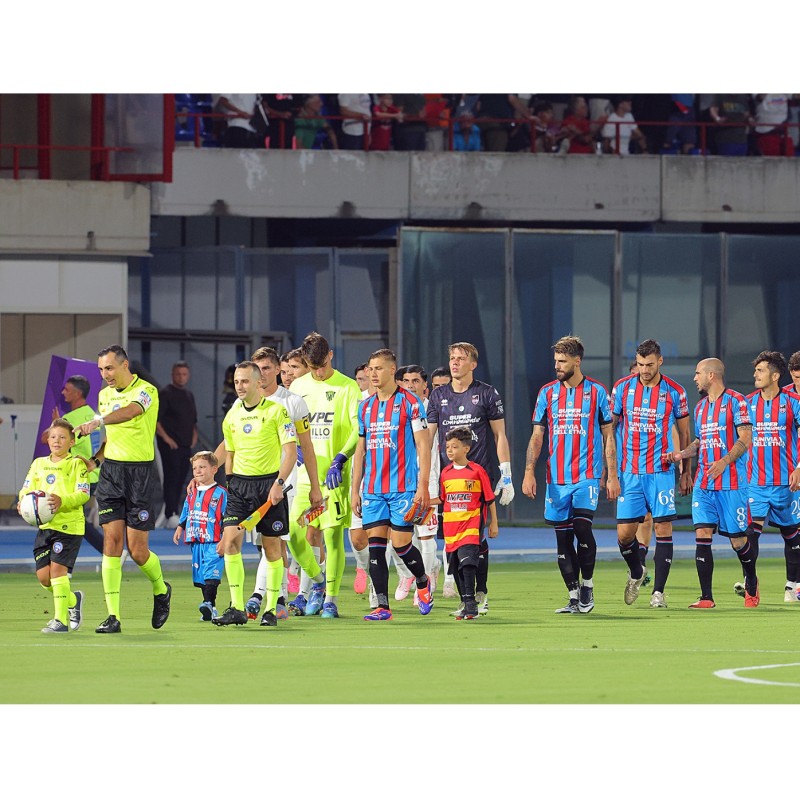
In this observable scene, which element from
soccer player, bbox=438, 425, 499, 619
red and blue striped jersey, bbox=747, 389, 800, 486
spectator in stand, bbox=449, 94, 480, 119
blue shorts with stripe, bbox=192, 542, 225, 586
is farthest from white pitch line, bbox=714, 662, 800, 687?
spectator in stand, bbox=449, 94, 480, 119

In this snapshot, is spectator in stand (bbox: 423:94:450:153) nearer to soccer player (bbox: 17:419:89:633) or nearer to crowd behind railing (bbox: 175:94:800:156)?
crowd behind railing (bbox: 175:94:800:156)

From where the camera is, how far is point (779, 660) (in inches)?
420

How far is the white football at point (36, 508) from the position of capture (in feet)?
41.4

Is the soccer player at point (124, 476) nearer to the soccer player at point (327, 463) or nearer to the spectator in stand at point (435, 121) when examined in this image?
the soccer player at point (327, 463)

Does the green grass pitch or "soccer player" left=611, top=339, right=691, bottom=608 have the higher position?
"soccer player" left=611, top=339, right=691, bottom=608

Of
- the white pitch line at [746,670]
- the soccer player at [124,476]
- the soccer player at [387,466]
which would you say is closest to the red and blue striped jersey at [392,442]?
the soccer player at [387,466]

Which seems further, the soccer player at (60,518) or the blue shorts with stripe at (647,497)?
the blue shorts with stripe at (647,497)

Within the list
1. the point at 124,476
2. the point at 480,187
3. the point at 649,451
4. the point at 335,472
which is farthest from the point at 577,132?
the point at 124,476

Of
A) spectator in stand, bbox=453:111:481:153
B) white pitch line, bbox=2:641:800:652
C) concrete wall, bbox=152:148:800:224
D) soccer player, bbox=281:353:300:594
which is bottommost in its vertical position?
white pitch line, bbox=2:641:800:652

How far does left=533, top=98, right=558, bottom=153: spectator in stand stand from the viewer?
29.6 meters

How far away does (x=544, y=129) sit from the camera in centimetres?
2975

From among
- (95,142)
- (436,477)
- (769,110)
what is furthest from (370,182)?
(436,477)

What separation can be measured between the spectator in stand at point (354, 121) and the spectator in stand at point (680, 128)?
17.1 ft

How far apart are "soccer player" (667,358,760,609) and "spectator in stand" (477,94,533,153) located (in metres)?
14.6
